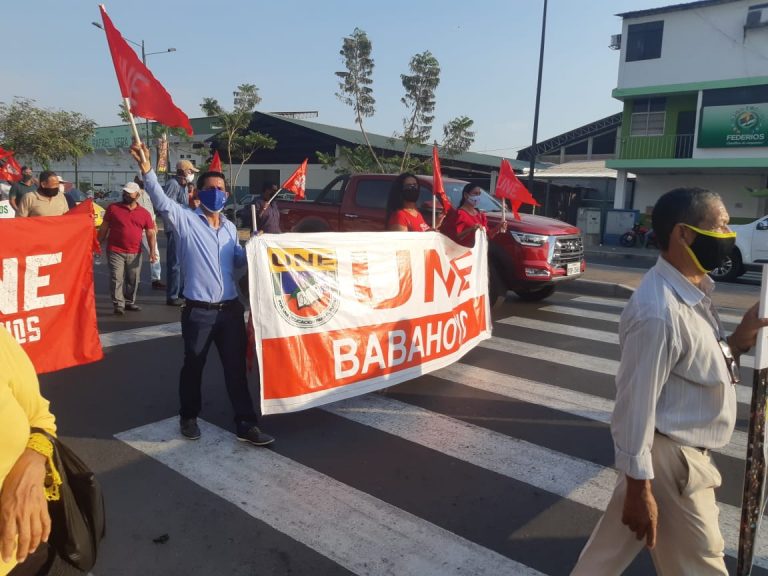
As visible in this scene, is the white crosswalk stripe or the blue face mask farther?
the blue face mask

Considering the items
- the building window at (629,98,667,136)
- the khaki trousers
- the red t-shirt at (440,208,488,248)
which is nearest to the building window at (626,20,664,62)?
the building window at (629,98,667,136)

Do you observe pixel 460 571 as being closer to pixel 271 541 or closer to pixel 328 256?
pixel 271 541

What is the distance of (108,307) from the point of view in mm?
9141

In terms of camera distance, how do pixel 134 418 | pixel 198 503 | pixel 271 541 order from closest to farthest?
pixel 271 541, pixel 198 503, pixel 134 418

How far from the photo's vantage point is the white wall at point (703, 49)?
24109mm

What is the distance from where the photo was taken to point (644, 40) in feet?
87.8

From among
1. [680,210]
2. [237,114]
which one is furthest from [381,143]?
[680,210]

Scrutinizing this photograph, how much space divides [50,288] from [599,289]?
974 cm

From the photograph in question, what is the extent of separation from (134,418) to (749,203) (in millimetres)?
26137

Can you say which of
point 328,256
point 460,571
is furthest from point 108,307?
point 460,571

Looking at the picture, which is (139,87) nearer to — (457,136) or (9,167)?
(9,167)

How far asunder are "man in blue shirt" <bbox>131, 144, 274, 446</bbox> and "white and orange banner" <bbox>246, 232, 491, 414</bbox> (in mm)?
161

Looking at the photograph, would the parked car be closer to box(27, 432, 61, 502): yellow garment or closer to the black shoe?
the black shoe

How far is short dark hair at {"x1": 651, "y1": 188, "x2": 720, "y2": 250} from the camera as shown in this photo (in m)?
2.15
